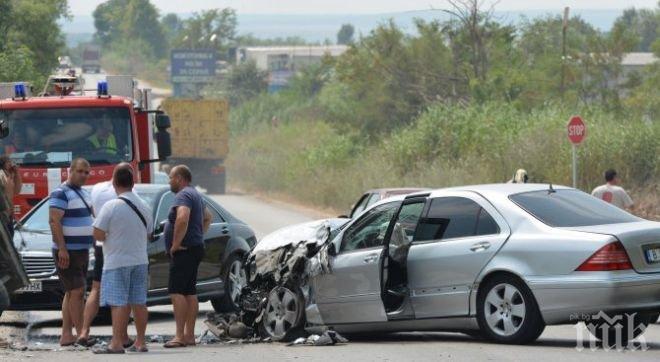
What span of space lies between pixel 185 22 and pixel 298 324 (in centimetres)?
11585

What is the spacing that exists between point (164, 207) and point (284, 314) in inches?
135

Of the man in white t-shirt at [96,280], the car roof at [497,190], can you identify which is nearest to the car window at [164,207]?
the man in white t-shirt at [96,280]

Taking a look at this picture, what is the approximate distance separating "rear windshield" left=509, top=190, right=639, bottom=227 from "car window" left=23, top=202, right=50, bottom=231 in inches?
242

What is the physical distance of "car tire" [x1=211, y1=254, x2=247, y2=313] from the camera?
1642 cm

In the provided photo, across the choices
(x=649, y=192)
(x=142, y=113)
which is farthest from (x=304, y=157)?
(x=142, y=113)

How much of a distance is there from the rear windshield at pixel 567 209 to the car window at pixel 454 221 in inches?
13.0

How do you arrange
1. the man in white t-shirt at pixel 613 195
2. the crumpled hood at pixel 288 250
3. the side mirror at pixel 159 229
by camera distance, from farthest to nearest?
the man in white t-shirt at pixel 613 195, the side mirror at pixel 159 229, the crumpled hood at pixel 288 250

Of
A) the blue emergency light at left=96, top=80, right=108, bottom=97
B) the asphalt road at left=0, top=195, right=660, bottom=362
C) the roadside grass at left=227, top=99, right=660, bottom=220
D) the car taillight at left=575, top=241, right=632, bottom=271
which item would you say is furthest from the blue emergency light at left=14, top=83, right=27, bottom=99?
the roadside grass at left=227, top=99, right=660, bottom=220

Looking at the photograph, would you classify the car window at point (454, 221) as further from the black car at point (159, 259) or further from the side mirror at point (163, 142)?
the side mirror at point (163, 142)

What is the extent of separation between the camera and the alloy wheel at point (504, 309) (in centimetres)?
1195

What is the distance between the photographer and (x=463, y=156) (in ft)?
131

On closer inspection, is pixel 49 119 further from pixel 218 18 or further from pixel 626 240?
pixel 218 18

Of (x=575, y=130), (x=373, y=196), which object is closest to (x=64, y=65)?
(x=575, y=130)

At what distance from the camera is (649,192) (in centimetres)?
3303
